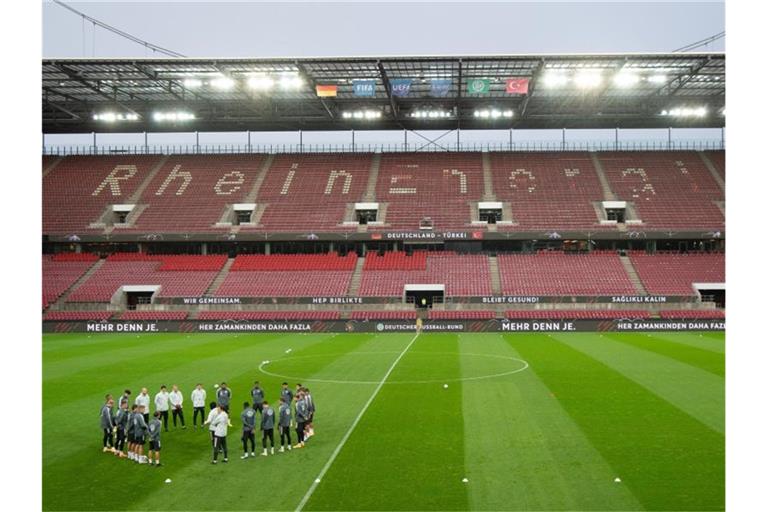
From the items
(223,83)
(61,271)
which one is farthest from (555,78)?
(61,271)

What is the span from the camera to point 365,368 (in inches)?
1230

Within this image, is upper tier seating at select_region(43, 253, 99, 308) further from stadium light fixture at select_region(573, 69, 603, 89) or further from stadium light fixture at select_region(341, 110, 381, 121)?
stadium light fixture at select_region(573, 69, 603, 89)

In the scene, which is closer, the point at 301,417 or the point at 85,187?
the point at 301,417

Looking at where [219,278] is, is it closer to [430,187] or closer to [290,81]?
[290,81]

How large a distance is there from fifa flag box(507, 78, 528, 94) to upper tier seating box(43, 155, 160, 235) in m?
40.2

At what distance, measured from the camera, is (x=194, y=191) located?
7000 cm

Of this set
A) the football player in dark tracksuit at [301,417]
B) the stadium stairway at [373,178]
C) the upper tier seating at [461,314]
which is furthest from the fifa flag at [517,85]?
the football player in dark tracksuit at [301,417]

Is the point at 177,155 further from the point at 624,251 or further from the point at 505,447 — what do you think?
the point at 505,447

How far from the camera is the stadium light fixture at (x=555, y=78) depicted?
5759cm

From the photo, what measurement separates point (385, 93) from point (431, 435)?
4947cm

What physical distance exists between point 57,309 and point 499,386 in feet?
141

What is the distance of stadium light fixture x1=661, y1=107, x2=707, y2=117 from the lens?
67.3 metres

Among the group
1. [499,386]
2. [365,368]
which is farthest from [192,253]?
[499,386]

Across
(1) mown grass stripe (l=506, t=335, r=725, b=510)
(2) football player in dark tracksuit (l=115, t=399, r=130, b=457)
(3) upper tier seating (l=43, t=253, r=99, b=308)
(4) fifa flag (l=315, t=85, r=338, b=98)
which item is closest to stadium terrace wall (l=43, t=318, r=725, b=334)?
(3) upper tier seating (l=43, t=253, r=99, b=308)
